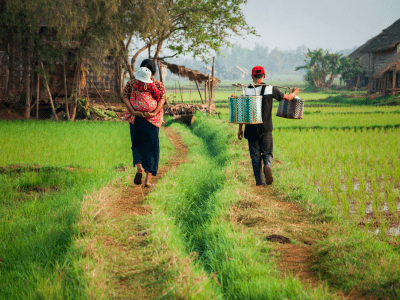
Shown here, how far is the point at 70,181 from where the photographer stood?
537cm

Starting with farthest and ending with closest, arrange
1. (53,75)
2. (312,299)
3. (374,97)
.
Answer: (374,97), (53,75), (312,299)

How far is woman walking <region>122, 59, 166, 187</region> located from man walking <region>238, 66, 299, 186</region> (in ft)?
3.88

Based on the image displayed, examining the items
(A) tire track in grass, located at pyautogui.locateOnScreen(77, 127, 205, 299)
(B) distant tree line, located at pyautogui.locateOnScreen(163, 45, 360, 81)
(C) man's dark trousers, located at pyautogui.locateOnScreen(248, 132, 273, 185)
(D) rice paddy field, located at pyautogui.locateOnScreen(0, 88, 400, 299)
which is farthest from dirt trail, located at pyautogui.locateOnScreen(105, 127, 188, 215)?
(B) distant tree line, located at pyautogui.locateOnScreen(163, 45, 360, 81)

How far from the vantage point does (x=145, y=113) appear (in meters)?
4.55

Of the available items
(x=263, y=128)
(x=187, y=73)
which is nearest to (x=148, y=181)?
(x=263, y=128)

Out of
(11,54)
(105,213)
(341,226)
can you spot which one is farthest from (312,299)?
(11,54)

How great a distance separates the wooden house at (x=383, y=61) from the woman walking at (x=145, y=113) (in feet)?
75.2

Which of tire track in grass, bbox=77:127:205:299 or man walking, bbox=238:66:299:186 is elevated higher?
man walking, bbox=238:66:299:186

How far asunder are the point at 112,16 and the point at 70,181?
9.62 meters

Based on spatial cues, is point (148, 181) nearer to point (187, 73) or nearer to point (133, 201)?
point (133, 201)

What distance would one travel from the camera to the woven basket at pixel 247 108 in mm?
4111

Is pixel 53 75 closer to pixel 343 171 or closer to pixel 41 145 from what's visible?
pixel 41 145

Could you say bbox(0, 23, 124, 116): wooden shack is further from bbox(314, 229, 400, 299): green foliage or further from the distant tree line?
the distant tree line

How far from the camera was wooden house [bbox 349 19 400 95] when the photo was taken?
24062 mm
